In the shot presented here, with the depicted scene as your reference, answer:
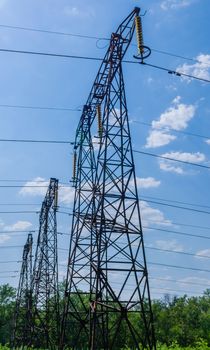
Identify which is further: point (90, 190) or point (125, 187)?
point (90, 190)

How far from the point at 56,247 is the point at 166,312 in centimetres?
3768

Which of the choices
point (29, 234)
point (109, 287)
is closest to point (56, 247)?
point (29, 234)

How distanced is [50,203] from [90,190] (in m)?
10.4

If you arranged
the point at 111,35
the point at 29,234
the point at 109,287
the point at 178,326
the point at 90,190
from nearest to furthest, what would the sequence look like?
the point at 109,287 < the point at 111,35 < the point at 90,190 < the point at 29,234 < the point at 178,326

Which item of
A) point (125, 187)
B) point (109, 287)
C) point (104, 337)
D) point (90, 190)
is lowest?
point (104, 337)

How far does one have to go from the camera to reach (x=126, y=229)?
1330cm

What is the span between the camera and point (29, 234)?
39281 millimetres

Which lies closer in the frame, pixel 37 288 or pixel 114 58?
pixel 114 58

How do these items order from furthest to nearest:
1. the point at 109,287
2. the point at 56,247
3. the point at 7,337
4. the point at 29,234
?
the point at 7,337, the point at 29,234, the point at 56,247, the point at 109,287

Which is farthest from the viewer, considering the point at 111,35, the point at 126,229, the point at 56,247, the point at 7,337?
the point at 7,337

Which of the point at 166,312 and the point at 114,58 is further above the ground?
the point at 114,58

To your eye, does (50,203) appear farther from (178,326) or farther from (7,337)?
(7,337)

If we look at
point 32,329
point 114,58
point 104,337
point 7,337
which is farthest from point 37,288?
point 7,337

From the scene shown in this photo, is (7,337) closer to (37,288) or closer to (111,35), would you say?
(37,288)
